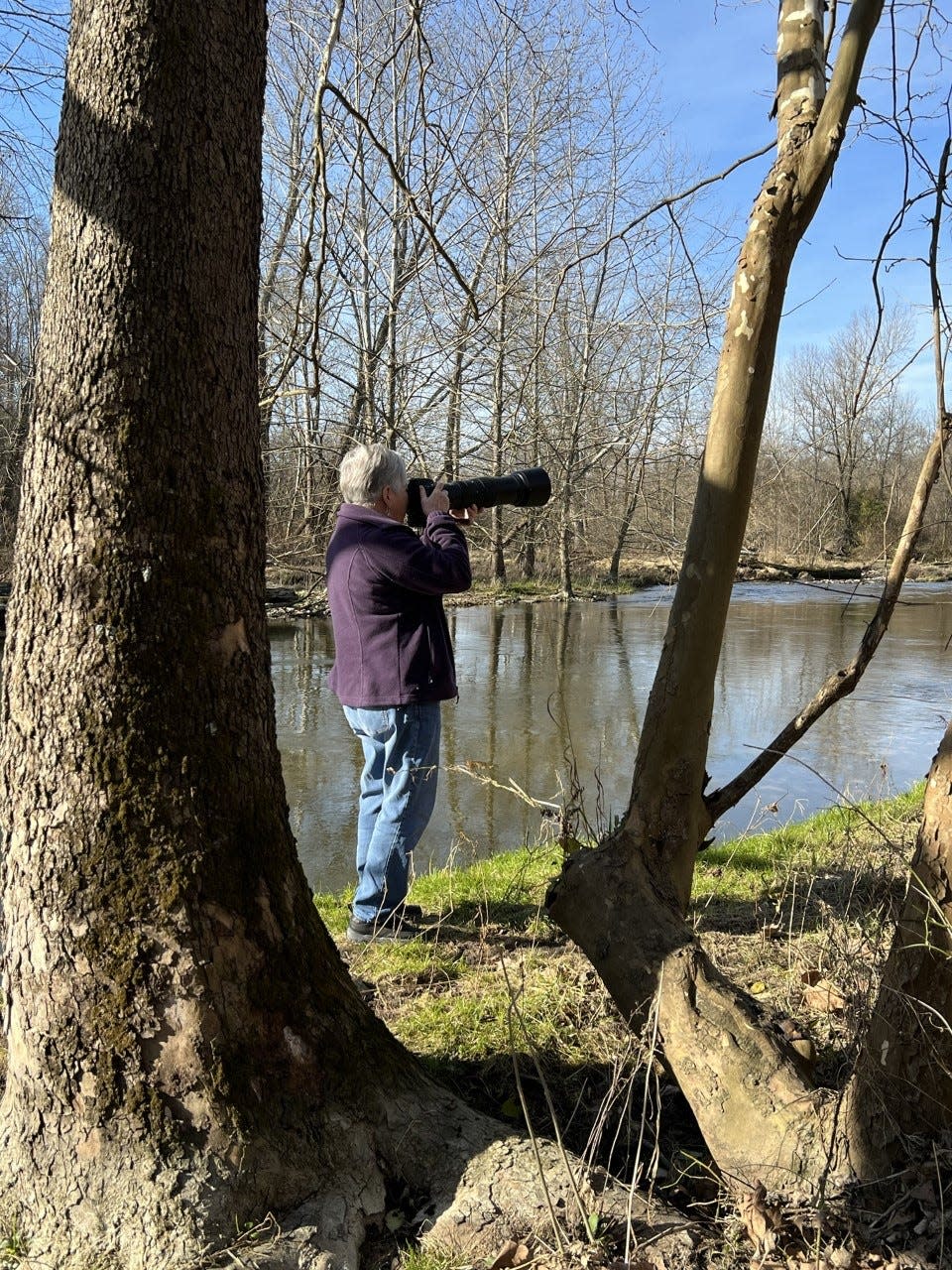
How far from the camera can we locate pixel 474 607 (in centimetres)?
2119

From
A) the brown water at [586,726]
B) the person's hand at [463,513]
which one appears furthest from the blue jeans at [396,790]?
the person's hand at [463,513]

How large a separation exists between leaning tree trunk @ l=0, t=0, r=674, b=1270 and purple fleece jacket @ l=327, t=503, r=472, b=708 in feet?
4.93

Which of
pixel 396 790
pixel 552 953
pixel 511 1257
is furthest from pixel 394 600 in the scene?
pixel 511 1257

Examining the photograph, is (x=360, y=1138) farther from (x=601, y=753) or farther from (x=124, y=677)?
(x=601, y=753)

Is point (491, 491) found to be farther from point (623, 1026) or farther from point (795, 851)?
point (795, 851)

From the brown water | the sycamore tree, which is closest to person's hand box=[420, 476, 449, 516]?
the brown water

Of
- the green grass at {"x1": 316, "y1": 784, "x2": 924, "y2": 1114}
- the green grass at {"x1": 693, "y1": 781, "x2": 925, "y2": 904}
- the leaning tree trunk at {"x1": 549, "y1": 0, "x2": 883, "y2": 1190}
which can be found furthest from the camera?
the green grass at {"x1": 693, "y1": 781, "x2": 925, "y2": 904}

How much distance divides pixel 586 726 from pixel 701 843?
6362 mm

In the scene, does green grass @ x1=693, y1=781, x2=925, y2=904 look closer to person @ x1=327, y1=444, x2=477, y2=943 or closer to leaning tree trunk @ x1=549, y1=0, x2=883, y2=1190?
person @ x1=327, y1=444, x2=477, y2=943

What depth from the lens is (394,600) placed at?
347 cm

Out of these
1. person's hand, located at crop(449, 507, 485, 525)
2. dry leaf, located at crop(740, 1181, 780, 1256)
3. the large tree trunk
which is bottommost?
dry leaf, located at crop(740, 1181, 780, 1256)

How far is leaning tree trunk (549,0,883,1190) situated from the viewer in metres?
2.42

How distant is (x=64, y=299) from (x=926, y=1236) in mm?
2424

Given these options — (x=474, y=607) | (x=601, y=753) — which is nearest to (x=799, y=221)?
(x=601, y=753)
